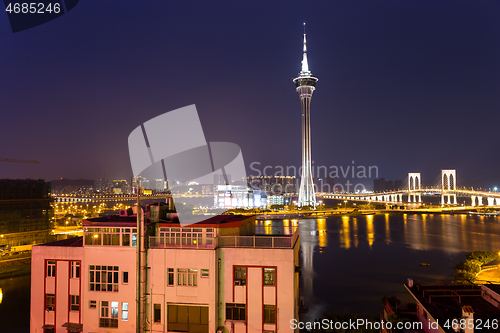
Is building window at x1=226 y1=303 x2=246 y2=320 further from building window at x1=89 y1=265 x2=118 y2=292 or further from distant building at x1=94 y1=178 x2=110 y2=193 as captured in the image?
distant building at x1=94 y1=178 x2=110 y2=193

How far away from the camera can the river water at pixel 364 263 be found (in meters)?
7.79

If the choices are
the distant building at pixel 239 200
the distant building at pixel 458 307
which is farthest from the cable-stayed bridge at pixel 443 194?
the distant building at pixel 458 307

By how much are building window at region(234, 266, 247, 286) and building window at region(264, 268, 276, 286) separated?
0.19 meters

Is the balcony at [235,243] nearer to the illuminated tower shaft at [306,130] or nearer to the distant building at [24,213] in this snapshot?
the distant building at [24,213]

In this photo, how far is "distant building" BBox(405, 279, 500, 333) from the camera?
2.96 meters

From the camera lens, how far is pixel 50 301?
3.31m

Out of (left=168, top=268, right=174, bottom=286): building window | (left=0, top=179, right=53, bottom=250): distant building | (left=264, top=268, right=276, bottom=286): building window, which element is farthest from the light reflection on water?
(left=0, top=179, right=53, bottom=250): distant building

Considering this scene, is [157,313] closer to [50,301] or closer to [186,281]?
[186,281]

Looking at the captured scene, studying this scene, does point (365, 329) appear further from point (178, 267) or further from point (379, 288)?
point (379, 288)

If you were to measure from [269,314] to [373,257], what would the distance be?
1104 cm

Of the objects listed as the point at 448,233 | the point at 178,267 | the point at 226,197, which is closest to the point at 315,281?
the point at 178,267

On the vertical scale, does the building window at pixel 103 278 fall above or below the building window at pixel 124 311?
above

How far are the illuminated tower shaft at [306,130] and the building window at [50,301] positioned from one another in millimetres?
28762

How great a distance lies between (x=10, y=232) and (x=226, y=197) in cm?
2694
